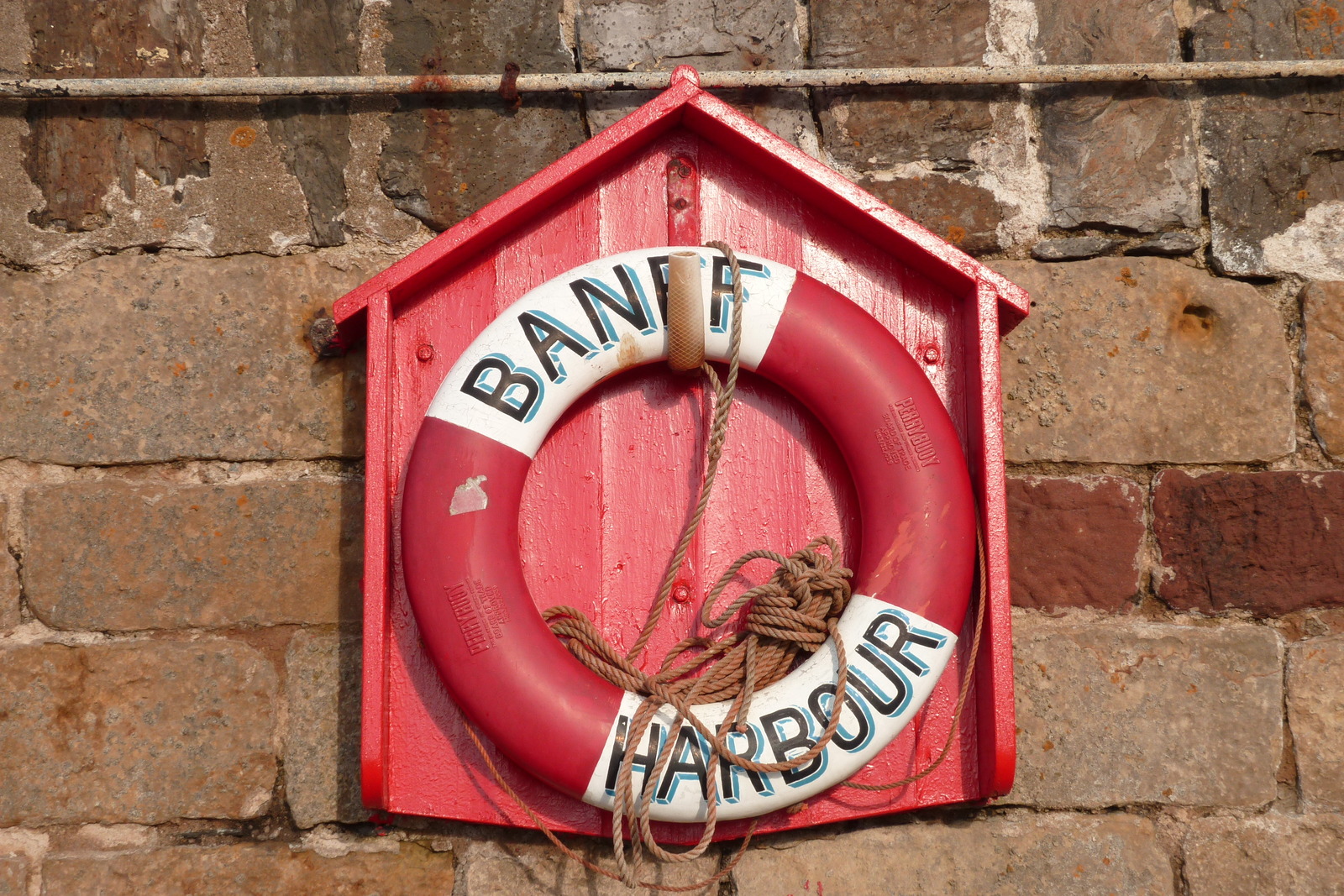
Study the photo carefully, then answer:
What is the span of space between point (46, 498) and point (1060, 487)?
1.44 meters

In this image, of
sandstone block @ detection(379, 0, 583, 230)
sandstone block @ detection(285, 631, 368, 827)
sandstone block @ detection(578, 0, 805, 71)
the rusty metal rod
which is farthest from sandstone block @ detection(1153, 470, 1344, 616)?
sandstone block @ detection(285, 631, 368, 827)

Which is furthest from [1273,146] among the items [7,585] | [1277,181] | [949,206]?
[7,585]

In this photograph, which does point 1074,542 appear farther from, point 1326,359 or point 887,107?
point 887,107

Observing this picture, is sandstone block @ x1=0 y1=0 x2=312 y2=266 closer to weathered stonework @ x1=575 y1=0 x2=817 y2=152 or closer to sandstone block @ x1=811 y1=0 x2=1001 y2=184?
weathered stonework @ x1=575 y1=0 x2=817 y2=152

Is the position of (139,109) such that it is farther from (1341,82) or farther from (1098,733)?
(1341,82)

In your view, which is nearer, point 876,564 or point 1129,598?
point 876,564

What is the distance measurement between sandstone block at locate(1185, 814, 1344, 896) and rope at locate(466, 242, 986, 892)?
43 centimetres

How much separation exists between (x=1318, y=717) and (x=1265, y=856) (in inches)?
8.1

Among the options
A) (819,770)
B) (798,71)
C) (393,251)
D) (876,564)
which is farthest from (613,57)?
(819,770)

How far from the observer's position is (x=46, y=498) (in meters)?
1.24

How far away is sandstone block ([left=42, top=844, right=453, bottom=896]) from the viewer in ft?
3.88

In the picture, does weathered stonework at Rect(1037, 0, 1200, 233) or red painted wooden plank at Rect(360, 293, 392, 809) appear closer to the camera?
red painted wooden plank at Rect(360, 293, 392, 809)

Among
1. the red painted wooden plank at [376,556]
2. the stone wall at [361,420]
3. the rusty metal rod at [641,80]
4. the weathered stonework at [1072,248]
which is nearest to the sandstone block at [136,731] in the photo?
the stone wall at [361,420]

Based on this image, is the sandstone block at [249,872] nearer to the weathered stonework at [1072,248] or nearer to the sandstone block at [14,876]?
the sandstone block at [14,876]
